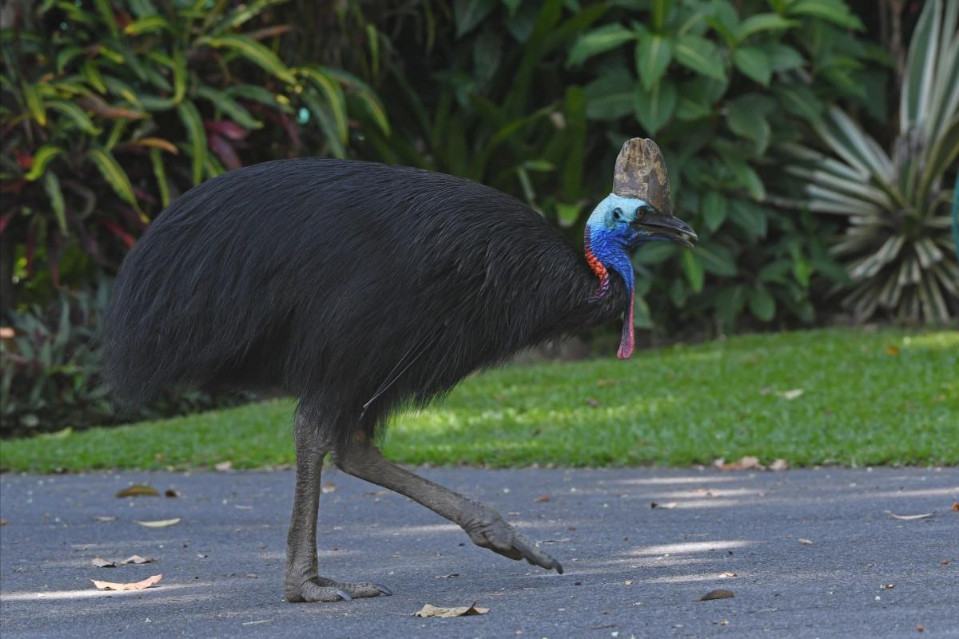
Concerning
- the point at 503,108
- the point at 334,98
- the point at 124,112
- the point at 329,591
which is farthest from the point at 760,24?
the point at 329,591

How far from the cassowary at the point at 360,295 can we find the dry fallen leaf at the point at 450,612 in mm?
306

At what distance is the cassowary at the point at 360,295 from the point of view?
466 cm

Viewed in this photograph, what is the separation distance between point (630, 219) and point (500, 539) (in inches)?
44.1

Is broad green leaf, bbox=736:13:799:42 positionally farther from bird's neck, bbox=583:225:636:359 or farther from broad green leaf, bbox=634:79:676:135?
bird's neck, bbox=583:225:636:359

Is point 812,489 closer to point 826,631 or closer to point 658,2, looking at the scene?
point 826,631

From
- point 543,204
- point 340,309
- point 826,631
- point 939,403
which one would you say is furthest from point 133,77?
point 826,631

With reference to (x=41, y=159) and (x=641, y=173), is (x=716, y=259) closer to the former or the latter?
(x=41, y=159)

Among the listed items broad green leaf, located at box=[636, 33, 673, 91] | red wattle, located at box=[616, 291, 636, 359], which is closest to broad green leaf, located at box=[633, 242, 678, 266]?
broad green leaf, located at box=[636, 33, 673, 91]

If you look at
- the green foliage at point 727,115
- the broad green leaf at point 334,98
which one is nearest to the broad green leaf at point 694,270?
the green foliage at point 727,115

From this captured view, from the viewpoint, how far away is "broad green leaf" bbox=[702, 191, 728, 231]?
11.6 metres

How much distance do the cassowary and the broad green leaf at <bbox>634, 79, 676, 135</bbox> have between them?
6.60 meters

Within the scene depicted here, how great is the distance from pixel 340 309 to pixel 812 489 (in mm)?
2967

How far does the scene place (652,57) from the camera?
1122 centimetres

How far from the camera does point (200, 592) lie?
203 inches
